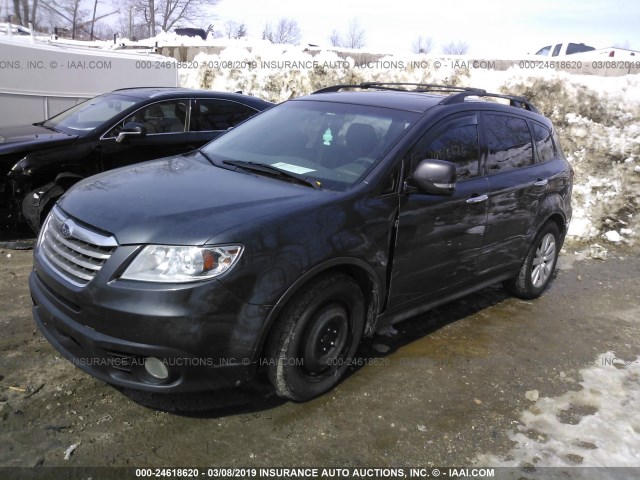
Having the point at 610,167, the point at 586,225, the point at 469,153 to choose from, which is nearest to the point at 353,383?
the point at 469,153

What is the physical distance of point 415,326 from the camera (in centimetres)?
457

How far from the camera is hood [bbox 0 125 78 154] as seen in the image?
5495 millimetres

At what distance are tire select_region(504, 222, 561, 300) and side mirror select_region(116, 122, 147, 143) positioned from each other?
163 inches

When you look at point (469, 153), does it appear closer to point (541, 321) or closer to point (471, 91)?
point (471, 91)

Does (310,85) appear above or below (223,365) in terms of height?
above

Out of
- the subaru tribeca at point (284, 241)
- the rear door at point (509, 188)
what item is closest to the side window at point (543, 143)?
the rear door at point (509, 188)

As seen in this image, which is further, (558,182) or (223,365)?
(558,182)

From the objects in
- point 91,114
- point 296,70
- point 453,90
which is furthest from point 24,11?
point 453,90

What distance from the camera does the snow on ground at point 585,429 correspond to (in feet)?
9.94

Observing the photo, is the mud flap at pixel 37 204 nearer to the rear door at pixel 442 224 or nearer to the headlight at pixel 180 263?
the headlight at pixel 180 263

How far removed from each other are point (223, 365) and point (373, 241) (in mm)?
1151

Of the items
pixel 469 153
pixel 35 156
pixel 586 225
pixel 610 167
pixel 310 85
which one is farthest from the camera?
pixel 310 85

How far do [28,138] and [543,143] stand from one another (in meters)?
5.17

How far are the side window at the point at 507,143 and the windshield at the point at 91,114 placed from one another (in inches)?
160
